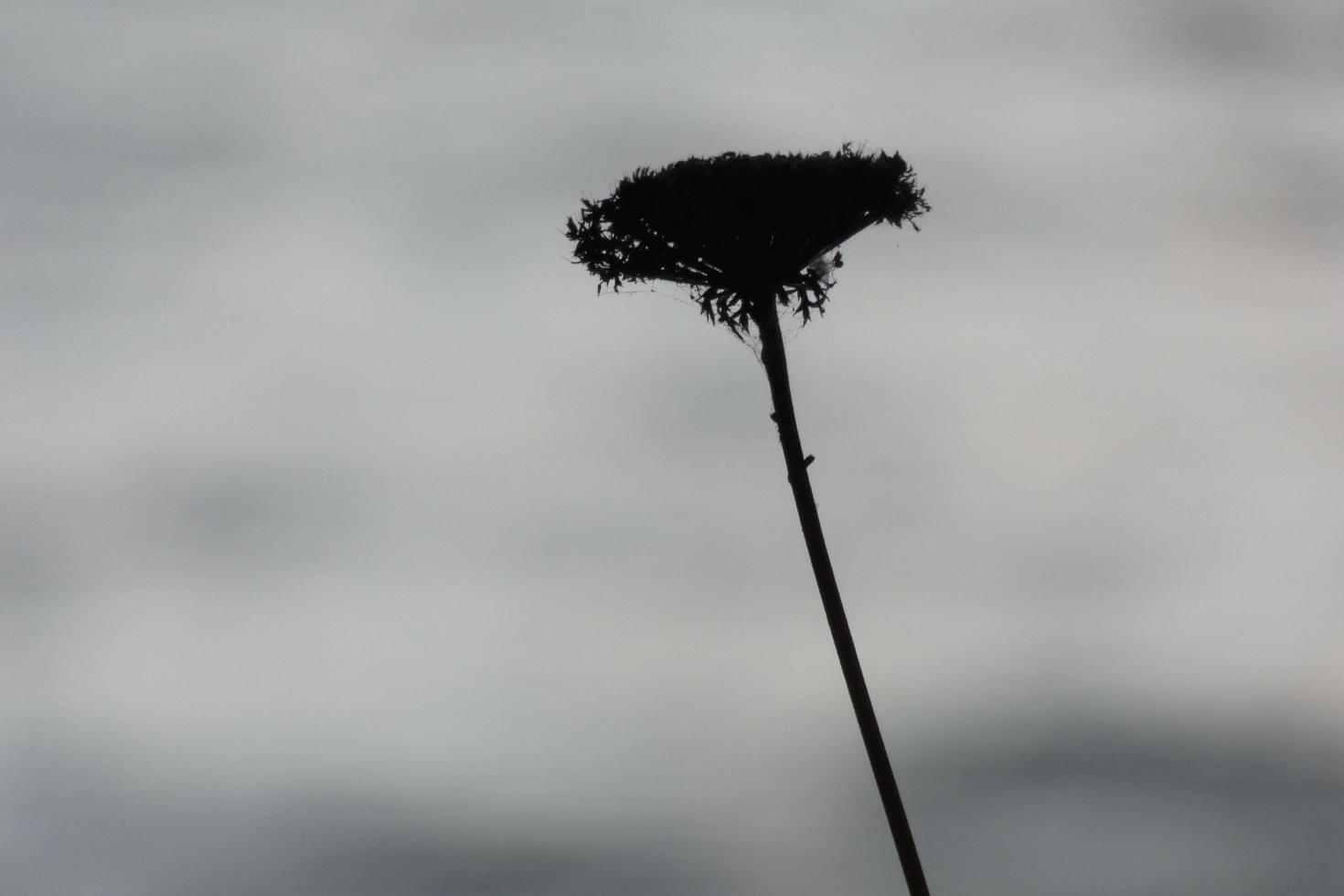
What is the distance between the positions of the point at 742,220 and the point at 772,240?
0.42m

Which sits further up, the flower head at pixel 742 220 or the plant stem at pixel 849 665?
the flower head at pixel 742 220

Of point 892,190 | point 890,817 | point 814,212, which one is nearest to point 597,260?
point 814,212

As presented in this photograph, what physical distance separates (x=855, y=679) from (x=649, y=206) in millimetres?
5059

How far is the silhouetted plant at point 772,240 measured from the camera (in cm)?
1216

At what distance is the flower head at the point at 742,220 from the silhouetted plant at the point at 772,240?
1 cm

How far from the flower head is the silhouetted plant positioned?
1cm

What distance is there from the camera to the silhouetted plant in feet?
39.9

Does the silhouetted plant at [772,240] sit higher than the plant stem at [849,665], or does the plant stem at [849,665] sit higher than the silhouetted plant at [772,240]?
the silhouetted plant at [772,240]

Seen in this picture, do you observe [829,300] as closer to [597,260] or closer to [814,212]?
[814,212]

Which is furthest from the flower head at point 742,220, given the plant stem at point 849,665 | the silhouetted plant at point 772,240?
the plant stem at point 849,665

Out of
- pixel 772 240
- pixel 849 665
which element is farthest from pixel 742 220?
pixel 849 665

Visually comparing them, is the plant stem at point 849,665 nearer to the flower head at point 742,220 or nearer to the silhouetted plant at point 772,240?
the silhouetted plant at point 772,240

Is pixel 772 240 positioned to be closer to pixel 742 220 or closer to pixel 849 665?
pixel 742 220

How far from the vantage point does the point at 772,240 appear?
12.6 metres
